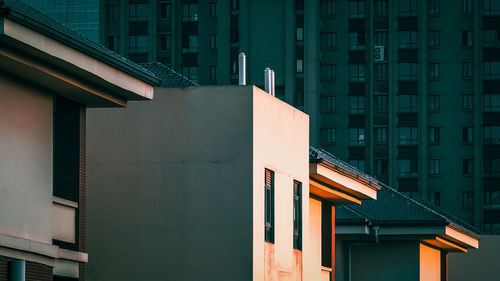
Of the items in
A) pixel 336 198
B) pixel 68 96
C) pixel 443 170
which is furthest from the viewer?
pixel 443 170

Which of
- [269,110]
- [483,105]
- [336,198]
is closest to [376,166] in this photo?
[483,105]

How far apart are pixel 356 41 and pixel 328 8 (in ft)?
11.5

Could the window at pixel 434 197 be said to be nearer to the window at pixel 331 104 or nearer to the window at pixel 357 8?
the window at pixel 331 104

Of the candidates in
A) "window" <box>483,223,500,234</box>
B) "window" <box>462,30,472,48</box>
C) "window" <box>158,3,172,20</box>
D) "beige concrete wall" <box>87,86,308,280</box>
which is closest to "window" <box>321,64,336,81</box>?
"window" <box>462,30,472,48</box>

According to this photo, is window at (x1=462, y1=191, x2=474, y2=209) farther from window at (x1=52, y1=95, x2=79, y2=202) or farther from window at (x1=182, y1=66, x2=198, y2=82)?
window at (x1=52, y1=95, x2=79, y2=202)

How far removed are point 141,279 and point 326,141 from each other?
7471cm

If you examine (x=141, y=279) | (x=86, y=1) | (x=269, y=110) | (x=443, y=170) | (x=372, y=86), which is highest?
(x=86, y=1)

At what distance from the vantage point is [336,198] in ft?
110

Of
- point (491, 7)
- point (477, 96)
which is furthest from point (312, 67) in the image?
point (491, 7)

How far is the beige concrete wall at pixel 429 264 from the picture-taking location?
42.6 metres

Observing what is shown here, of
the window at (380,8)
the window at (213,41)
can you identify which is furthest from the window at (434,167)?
the window at (213,41)

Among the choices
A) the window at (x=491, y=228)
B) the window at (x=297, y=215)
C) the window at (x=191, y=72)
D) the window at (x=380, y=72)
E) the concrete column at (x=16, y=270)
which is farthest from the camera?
the window at (x=191, y=72)

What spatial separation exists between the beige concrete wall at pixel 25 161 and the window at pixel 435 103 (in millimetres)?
82988

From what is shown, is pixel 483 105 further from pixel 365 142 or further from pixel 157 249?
pixel 157 249
